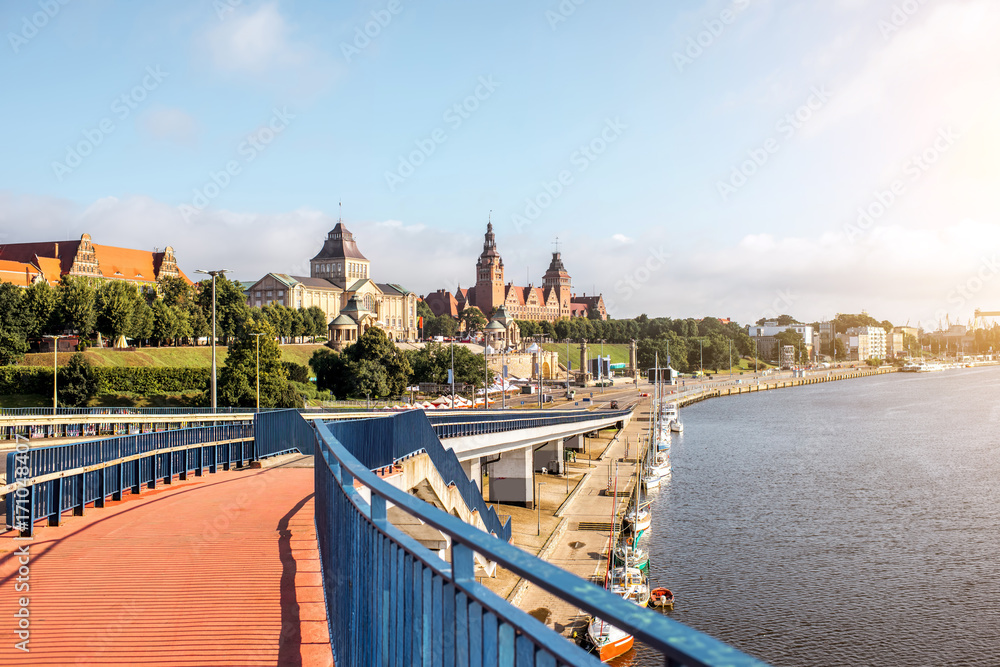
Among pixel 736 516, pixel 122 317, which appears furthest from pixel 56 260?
pixel 736 516

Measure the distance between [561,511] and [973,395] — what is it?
11796cm

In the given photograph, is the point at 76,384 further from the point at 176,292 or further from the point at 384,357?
the point at 176,292

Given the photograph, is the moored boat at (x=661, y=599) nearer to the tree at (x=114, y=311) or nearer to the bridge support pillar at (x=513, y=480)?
the bridge support pillar at (x=513, y=480)

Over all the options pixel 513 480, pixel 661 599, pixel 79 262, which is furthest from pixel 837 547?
pixel 79 262

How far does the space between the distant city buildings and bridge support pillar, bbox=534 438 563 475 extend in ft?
275

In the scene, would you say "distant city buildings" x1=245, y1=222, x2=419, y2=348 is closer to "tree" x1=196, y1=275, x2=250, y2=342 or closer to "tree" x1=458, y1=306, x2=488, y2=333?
"tree" x1=458, y1=306, x2=488, y2=333

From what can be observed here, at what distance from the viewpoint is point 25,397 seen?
207 feet

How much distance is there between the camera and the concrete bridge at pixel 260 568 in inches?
100

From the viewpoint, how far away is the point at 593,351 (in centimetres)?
18075

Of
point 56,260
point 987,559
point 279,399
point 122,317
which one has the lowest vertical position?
point 987,559

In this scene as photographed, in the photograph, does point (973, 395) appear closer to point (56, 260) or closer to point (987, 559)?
point (987, 559)

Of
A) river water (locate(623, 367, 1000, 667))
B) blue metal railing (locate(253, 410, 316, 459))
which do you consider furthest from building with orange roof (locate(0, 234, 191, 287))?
blue metal railing (locate(253, 410, 316, 459))

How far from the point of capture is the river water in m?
27.3

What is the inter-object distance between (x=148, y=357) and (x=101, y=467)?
227ft
